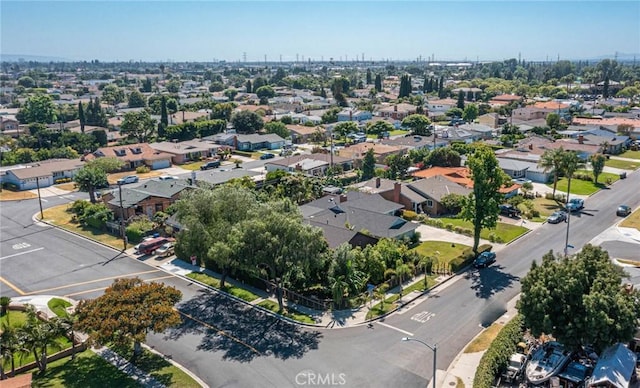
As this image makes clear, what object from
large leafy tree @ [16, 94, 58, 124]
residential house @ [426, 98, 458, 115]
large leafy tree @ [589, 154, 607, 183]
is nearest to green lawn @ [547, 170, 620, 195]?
large leafy tree @ [589, 154, 607, 183]

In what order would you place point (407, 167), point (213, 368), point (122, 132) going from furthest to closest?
point (122, 132) < point (407, 167) < point (213, 368)

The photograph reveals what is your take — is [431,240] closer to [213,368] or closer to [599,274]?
[599,274]

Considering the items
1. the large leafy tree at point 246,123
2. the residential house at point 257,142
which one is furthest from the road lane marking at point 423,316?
the large leafy tree at point 246,123

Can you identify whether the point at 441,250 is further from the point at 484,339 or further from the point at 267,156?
the point at 267,156

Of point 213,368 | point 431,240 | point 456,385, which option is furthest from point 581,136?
point 213,368

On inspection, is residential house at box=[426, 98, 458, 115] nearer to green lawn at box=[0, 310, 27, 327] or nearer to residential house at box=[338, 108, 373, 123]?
residential house at box=[338, 108, 373, 123]

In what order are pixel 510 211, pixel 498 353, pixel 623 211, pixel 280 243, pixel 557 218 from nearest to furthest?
pixel 498 353 < pixel 280 243 < pixel 557 218 < pixel 623 211 < pixel 510 211

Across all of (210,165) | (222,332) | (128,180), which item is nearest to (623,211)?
(222,332)
